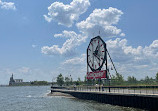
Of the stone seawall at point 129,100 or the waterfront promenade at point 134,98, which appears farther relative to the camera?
the waterfront promenade at point 134,98

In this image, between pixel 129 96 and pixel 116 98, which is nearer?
pixel 129 96

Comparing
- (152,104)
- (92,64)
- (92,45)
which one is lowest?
(152,104)

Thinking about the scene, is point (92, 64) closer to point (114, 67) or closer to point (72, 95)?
point (114, 67)

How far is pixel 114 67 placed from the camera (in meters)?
79.3

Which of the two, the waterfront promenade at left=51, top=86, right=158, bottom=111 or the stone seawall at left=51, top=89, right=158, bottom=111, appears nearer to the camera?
the stone seawall at left=51, top=89, right=158, bottom=111

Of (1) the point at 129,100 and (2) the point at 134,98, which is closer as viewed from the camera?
(2) the point at 134,98

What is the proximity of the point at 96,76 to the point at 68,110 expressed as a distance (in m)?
35.0

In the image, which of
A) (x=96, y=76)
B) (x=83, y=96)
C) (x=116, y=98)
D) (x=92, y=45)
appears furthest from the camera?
(x=92, y=45)

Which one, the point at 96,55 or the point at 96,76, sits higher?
the point at 96,55

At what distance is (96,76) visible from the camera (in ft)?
238

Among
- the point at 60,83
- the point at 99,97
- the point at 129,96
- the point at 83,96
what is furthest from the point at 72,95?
the point at 60,83

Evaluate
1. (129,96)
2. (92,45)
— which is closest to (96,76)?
(92,45)

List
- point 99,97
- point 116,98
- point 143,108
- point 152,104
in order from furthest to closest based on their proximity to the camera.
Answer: point 99,97
point 116,98
point 143,108
point 152,104

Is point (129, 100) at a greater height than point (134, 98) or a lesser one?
lesser
